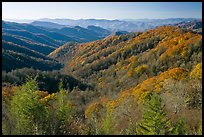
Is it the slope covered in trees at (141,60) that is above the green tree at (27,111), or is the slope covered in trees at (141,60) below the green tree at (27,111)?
below

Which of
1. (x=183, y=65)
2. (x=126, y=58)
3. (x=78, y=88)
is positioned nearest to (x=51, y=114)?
(x=183, y=65)

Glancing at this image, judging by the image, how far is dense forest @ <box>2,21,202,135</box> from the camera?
21.8m

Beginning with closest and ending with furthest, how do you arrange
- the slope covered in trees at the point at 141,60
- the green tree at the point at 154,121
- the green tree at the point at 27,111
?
1. the green tree at the point at 154,121
2. the green tree at the point at 27,111
3. the slope covered in trees at the point at 141,60

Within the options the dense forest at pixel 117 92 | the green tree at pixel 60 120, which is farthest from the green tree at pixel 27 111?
the green tree at pixel 60 120

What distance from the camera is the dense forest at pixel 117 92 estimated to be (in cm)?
2184

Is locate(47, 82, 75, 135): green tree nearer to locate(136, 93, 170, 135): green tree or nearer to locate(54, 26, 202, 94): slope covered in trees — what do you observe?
locate(136, 93, 170, 135): green tree

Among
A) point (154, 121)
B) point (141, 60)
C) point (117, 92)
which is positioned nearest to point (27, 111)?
point (154, 121)

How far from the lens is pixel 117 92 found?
332ft

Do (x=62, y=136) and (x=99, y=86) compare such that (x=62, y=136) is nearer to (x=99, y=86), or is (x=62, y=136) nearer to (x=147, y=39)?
(x=99, y=86)

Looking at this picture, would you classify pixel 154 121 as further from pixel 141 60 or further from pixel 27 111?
pixel 141 60

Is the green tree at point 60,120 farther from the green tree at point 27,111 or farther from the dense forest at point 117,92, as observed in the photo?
the green tree at point 27,111

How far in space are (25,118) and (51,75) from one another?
340 feet

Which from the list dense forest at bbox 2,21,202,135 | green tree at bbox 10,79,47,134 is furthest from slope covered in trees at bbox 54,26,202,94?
green tree at bbox 10,79,47,134

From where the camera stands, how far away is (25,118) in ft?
74.9
